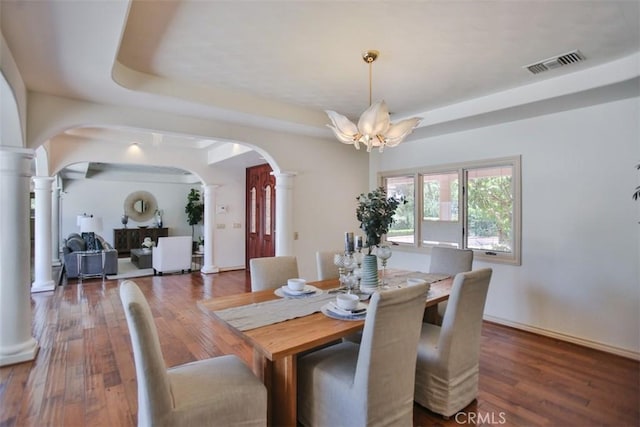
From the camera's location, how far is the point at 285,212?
455 cm

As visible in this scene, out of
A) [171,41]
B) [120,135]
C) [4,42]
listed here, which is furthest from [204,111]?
[120,135]

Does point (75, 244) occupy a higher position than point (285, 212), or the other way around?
point (285, 212)

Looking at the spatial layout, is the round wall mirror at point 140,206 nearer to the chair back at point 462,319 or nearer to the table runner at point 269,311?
the table runner at point 269,311

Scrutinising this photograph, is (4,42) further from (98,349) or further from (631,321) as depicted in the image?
(631,321)

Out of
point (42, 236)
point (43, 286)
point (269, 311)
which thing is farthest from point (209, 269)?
point (269, 311)

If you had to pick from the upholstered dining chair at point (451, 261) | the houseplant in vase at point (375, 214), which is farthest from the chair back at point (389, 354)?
the upholstered dining chair at point (451, 261)

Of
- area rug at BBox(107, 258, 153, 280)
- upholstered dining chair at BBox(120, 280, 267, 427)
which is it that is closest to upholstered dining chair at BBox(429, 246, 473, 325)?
upholstered dining chair at BBox(120, 280, 267, 427)

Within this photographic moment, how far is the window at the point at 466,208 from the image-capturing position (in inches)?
155

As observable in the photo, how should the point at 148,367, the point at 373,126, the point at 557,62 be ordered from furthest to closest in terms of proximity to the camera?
the point at 557,62, the point at 373,126, the point at 148,367

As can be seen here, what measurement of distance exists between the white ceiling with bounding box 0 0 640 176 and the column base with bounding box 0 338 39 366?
231 cm

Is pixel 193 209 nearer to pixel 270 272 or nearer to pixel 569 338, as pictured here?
pixel 270 272

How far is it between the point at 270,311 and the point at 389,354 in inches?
30.8

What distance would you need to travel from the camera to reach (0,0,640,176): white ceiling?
79.4 inches

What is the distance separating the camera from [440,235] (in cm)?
462
